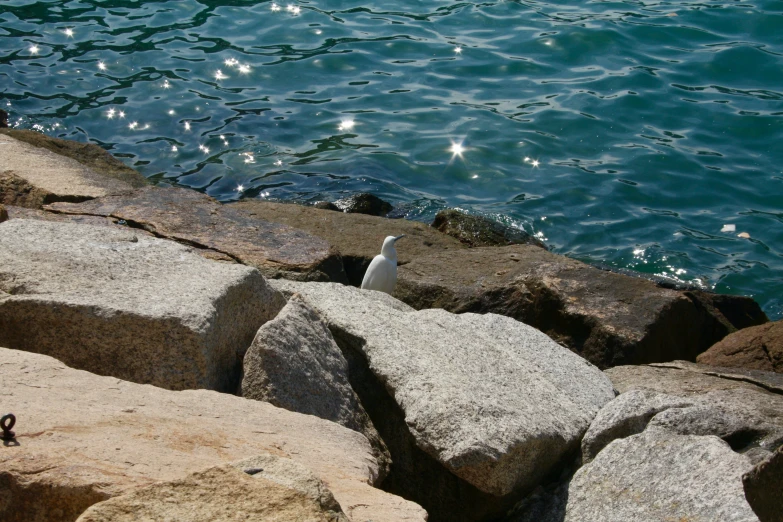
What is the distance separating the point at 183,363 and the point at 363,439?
0.79 m

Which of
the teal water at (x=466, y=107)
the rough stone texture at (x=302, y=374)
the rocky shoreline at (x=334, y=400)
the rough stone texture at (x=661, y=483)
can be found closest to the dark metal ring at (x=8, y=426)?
the rocky shoreline at (x=334, y=400)

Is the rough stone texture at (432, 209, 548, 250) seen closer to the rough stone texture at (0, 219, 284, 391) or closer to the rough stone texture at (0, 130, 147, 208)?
the rough stone texture at (0, 130, 147, 208)

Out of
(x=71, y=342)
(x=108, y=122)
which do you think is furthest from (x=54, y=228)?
(x=108, y=122)

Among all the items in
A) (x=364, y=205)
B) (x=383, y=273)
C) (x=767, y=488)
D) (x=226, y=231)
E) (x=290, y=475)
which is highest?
(x=290, y=475)

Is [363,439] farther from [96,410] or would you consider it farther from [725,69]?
[725,69]

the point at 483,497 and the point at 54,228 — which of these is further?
the point at 54,228

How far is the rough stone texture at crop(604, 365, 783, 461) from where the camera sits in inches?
141

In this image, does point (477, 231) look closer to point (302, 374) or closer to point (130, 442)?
point (302, 374)

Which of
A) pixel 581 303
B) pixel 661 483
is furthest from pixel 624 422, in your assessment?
pixel 581 303

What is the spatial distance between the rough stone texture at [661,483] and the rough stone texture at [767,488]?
154 mm

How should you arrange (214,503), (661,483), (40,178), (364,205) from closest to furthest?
1. (214,503)
2. (661,483)
3. (40,178)
4. (364,205)

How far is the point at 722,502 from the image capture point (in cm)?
304

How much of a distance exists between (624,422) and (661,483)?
51 cm

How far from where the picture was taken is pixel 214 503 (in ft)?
7.09
